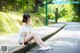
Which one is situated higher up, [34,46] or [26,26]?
[26,26]

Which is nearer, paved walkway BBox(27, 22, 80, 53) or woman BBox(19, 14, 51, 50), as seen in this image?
woman BBox(19, 14, 51, 50)

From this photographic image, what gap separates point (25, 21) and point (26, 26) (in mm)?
221

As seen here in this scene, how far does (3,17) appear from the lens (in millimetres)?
27656

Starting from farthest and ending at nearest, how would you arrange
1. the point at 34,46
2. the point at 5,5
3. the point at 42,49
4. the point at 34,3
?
the point at 34,3 → the point at 5,5 → the point at 34,46 → the point at 42,49

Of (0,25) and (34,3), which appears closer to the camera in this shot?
(0,25)

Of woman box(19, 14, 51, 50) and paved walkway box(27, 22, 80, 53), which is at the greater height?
woman box(19, 14, 51, 50)

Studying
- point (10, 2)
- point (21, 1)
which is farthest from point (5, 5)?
point (21, 1)

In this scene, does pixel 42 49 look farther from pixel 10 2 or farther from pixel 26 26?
pixel 10 2

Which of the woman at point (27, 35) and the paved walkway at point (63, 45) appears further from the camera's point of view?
the paved walkway at point (63, 45)

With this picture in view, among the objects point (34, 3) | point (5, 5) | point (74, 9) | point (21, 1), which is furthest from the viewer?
point (74, 9)

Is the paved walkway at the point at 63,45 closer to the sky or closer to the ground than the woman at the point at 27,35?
closer to the ground

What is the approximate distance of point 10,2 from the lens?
45125 millimetres

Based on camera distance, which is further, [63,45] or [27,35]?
[63,45]

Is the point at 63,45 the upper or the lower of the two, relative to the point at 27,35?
lower
